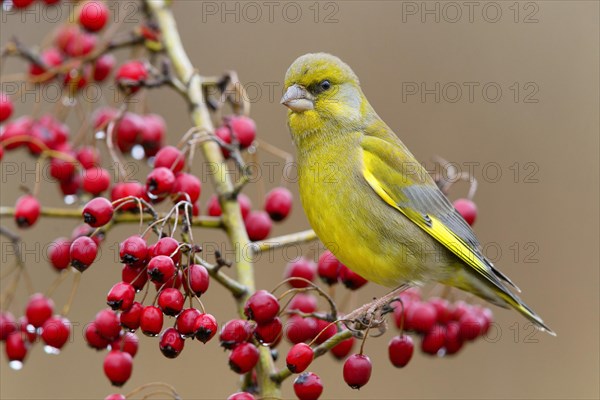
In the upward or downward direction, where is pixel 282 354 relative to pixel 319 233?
downward

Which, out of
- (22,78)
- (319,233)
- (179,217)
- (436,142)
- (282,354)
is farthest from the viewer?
(436,142)

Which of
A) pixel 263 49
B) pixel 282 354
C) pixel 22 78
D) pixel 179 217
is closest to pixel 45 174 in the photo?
pixel 22 78

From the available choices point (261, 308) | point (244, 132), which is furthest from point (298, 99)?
point (261, 308)

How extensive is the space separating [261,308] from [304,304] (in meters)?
0.66

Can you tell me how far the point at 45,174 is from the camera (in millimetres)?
3896

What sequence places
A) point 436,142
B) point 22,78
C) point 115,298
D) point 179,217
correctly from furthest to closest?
point 436,142 < point 22,78 < point 179,217 < point 115,298

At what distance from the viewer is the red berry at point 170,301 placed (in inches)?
104

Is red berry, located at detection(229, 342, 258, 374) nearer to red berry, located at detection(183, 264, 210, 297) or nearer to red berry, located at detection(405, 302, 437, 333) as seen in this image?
red berry, located at detection(183, 264, 210, 297)

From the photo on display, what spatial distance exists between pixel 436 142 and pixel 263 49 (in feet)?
5.38

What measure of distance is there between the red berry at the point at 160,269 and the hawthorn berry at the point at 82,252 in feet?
0.99

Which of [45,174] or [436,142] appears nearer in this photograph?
[45,174]

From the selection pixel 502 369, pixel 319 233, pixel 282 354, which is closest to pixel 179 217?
pixel 319 233

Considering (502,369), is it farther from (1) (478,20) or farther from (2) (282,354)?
(1) (478,20)

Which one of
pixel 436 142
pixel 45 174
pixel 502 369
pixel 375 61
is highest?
pixel 45 174
